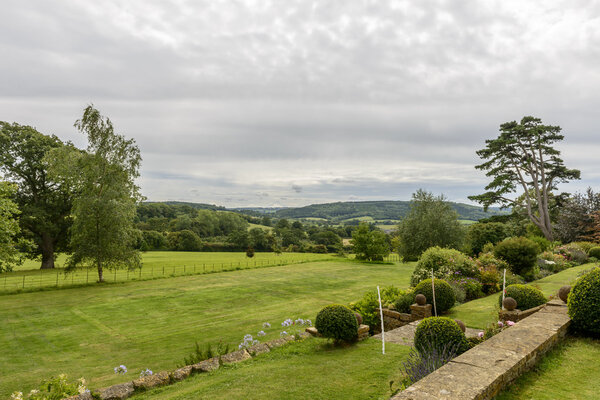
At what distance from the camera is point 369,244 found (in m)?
41.0

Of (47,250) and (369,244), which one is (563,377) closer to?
(369,244)

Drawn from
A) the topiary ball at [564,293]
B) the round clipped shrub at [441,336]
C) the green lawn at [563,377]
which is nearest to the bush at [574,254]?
the topiary ball at [564,293]

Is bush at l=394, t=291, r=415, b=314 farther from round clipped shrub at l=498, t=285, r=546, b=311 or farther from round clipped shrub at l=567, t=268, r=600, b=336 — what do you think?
round clipped shrub at l=567, t=268, r=600, b=336

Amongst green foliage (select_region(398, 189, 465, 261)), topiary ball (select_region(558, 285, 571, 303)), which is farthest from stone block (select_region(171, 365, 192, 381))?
green foliage (select_region(398, 189, 465, 261))

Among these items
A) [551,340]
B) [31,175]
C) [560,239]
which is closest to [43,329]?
[551,340]

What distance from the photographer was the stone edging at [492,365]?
3.45 metres

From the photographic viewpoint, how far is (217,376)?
639cm

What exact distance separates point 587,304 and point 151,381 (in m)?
8.84

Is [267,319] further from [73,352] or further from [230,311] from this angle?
[73,352]

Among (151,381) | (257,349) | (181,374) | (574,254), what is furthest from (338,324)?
(574,254)

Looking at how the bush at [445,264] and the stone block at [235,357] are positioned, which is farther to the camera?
the bush at [445,264]

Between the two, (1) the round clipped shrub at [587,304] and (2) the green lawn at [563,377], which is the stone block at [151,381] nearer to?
(2) the green lawn at [563,377]

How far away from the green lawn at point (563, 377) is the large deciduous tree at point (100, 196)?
24844 millimetres

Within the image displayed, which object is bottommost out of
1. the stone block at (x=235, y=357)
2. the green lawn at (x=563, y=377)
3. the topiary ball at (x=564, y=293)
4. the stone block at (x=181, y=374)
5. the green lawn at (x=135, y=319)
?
the green lawn at (x=135, y=319)
